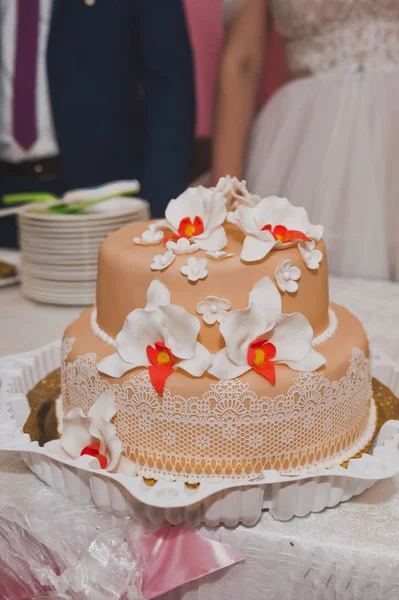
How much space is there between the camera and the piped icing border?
2.94 ft

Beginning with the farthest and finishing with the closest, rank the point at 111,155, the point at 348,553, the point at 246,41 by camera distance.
Answer: the point at 111,155 → the point at 246,41 → the point at 348,553

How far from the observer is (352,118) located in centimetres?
183

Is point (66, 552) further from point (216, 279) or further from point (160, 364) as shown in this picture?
point (216, 279)

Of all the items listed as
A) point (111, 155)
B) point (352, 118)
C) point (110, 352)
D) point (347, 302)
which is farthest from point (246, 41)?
point (110, 352)

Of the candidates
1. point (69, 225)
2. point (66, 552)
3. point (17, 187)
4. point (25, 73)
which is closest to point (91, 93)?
point (25, 73)

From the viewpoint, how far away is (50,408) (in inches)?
40.8

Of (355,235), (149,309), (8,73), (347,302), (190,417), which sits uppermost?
(8,73)

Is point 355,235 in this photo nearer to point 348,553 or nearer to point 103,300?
point 103,300

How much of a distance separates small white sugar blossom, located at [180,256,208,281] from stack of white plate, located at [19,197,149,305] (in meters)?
0.75

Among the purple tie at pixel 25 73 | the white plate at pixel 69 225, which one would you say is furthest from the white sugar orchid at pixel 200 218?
the purple tie at pixel 25 73

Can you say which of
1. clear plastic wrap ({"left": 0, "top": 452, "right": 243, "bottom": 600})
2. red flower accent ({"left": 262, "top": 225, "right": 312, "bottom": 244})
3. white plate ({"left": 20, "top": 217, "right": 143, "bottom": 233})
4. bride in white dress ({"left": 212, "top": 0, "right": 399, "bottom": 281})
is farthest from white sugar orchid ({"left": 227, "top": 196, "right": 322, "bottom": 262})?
bride in white dress ({"left": 212, "top": 0, "right": 399, "bottom": 281})

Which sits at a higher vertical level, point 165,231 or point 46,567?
point 165,231

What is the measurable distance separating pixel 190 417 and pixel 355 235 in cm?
120

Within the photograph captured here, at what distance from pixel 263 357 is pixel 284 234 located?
0.20m
